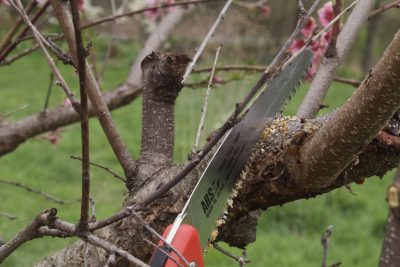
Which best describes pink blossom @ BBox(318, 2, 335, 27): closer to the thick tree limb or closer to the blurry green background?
the thick tree limb

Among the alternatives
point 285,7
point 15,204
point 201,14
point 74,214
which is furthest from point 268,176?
point 285,7

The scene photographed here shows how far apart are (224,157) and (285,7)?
10.8 metres

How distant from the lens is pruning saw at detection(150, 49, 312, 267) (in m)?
0.94

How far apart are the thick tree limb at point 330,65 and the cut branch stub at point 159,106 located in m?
0.30

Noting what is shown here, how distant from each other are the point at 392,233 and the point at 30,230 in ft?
1.92

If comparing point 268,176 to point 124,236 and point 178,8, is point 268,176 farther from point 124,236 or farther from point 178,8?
point 178,8

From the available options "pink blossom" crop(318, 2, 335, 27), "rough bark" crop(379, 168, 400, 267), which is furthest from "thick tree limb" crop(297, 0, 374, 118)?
"rough bark" crop(379, 168, 400, 267)

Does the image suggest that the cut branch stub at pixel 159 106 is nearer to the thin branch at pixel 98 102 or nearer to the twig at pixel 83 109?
the thin branch at pixel 98 102

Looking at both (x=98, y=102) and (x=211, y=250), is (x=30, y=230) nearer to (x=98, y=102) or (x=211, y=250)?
(x=98, y=102)

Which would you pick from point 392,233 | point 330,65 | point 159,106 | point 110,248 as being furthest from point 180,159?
point 392,233

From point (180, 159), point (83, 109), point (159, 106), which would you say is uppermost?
point (180, 159)

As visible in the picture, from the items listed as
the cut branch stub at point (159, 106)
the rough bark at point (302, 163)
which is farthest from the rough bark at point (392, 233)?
the cut branch stub at point (159, 106)

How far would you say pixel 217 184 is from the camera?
1028mm

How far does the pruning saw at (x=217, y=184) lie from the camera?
943 millimetres
